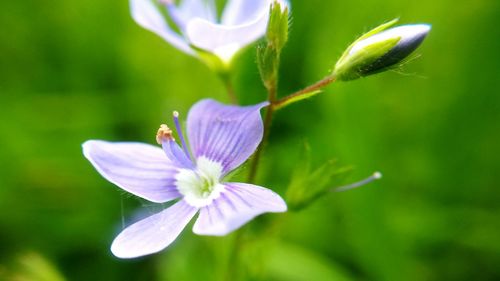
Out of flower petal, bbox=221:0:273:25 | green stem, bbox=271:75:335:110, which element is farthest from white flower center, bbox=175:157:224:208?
flower petal, bbox=221:0:273:25

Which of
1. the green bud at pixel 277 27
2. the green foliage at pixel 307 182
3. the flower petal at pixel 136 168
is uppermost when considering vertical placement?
the green bud at pixel 277 27

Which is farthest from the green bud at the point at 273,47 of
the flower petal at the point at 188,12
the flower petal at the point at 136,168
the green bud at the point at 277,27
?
the flower petal at the point at 188,12

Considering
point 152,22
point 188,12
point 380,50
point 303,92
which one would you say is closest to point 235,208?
point 303,92

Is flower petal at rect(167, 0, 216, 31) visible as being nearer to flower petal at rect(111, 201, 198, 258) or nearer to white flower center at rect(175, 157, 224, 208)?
white flower center at rect(175, 157, 224, 208)

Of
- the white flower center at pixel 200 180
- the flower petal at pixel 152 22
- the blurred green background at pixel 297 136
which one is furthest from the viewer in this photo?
the blurred green background at pixel 297 136

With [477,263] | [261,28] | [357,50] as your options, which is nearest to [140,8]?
[261,28]

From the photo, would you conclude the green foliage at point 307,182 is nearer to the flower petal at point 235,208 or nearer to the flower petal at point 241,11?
the flower petal at point 235,208

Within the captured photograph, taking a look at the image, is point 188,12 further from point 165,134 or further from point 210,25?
point 165,134

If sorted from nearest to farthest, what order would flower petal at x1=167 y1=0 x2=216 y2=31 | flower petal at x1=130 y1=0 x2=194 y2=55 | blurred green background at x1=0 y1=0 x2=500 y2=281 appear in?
flower petal at x1=130 y1=0 x2=194 y2=55, flower petal at x1=167 y1=0 x2=216 y2=31, blurred green background at x1=0 y1=0 x2=500 y2=281
